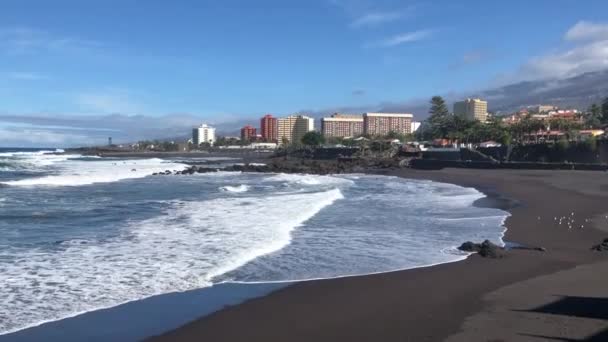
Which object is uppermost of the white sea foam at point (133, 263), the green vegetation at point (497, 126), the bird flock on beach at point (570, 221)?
the green vegetation at point (497, 126)

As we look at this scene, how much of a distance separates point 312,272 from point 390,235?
175 inches

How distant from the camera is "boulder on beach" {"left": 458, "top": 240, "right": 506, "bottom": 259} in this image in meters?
11.2

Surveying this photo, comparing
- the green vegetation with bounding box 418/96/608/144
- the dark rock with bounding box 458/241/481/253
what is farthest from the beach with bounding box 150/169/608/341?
the green vegetation with bounding box 418/96/608/144

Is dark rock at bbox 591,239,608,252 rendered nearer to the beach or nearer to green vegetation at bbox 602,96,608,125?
the beach

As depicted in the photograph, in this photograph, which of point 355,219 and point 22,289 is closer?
point 22,289

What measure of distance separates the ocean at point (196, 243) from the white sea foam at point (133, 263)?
0.02 m

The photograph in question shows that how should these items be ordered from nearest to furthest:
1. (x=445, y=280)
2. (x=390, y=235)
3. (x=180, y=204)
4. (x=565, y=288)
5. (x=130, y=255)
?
(x=565, y=288), (x=445, y=280), (x=130, y=255), (x=390, y=235), (x=180, y=204)

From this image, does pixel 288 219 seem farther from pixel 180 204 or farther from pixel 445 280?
pixel 445 280

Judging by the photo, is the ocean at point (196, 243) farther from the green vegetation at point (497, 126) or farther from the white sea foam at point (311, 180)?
the green vegetation at point (497, 126)

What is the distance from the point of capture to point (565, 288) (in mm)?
8477

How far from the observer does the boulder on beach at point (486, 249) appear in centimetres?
1120

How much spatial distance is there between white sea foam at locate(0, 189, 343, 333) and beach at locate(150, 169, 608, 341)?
68.8 inches

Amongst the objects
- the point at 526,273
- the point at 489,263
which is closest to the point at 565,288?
the point at 526,273

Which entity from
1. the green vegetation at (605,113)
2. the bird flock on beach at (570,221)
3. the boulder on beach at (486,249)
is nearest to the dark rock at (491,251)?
the boulder on beach at (486,249)
